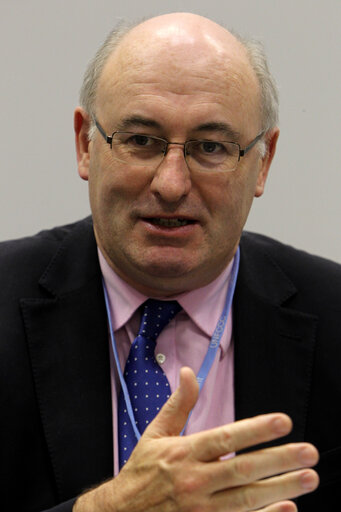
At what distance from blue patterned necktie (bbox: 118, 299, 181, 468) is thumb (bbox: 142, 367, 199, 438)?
0.34m

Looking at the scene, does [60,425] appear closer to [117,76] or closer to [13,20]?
[117,76]

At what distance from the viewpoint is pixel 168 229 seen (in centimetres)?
184

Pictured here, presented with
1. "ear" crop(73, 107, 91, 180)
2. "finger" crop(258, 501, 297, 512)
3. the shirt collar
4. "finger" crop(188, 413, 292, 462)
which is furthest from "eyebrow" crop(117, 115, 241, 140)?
"finger" crop(258, 501, 297, 512)

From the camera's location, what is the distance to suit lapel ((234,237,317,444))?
2016 mm

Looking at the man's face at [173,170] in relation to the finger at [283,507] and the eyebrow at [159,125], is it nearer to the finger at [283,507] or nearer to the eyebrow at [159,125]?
the eyebrow at [159,125]

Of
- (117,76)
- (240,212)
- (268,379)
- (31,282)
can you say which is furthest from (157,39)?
(268,379)

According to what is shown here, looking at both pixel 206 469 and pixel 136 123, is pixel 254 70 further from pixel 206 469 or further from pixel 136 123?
pixel 206 469

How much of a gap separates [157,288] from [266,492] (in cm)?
63

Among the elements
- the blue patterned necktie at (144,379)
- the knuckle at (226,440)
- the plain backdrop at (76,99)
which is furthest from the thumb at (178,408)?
the plain backdrop at (76,99)

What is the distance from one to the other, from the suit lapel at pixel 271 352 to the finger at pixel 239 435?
55cm

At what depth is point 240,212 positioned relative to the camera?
1.93 meters

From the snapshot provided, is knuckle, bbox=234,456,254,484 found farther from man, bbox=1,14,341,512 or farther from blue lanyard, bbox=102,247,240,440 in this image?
blue lanyard, bbox=102,247,240,440

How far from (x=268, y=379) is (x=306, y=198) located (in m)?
1.01

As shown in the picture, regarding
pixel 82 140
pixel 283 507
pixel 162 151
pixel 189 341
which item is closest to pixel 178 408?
pixel 283 507
